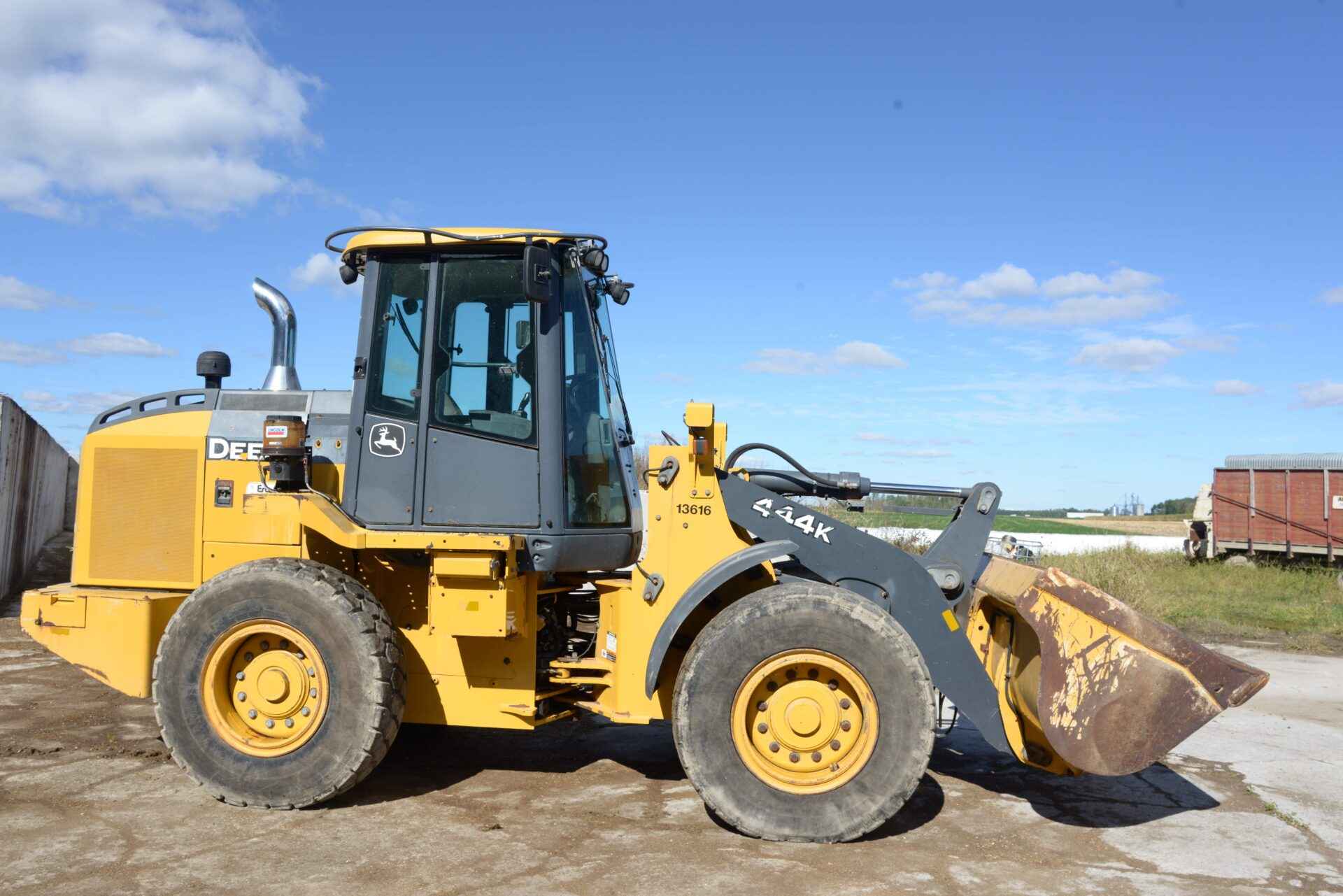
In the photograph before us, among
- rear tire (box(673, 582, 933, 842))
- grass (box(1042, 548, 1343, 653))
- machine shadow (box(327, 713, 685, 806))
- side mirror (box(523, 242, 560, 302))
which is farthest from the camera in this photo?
grass (box(1042, 548, 1343, 653))

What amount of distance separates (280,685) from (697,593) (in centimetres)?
221

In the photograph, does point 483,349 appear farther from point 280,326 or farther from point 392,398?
point 280,326

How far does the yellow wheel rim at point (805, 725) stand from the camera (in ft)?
16.0

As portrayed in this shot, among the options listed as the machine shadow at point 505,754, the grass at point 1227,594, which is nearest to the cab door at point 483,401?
the machine shadow at point 505,754

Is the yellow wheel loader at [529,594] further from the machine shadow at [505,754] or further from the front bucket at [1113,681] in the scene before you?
the machine shadow at [505,754]

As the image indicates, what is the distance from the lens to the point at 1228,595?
17.3 m

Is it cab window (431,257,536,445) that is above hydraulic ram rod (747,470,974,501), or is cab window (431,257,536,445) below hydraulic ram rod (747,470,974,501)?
above

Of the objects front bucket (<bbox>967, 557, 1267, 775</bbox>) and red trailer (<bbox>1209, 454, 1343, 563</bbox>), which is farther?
red trailer (<bbox>1209, 454, 1343, 563</bbox>)

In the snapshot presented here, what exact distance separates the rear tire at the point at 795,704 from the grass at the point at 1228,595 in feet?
32.3

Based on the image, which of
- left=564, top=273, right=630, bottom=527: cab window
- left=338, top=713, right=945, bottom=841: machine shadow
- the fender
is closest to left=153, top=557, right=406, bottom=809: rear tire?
left=338, top=713, right=945, bottom=841: machine shadow

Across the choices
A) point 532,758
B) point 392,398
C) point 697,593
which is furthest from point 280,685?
point 697,593

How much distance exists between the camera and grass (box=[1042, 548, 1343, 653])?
14.0 m

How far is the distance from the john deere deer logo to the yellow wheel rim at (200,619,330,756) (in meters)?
1.02

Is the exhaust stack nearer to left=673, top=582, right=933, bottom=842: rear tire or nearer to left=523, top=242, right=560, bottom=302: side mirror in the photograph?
left=523, top=242, right=560, bottom=302: side mirror
